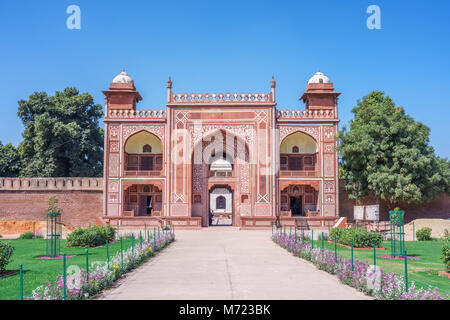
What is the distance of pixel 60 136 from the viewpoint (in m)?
30.3

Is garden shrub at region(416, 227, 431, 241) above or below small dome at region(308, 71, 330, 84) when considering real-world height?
below

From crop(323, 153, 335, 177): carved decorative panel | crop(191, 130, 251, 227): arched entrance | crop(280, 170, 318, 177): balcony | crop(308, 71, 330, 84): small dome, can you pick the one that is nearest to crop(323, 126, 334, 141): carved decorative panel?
crop(323, 153, 335, 177): carved decorative panel

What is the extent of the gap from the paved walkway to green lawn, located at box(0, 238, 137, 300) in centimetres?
169

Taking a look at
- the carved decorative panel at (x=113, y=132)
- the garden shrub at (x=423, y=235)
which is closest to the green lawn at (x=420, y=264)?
the garden shrub at (x=423, y=235)

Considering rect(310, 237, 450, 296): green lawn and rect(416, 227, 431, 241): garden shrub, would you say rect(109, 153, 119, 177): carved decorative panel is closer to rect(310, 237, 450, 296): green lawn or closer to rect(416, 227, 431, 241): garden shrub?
rect(310, 237, 450, 296): green lawn

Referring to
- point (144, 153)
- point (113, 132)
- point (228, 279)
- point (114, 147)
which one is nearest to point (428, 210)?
point (144, 153)

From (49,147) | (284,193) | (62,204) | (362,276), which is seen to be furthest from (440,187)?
(49,147)

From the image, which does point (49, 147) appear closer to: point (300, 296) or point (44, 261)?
point (44, 261)

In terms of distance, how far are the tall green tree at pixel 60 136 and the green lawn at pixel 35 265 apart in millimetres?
14431

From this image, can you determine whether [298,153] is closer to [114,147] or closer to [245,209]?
[245,209]

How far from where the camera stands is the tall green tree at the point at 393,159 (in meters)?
22.8

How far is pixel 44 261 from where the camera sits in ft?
39.7

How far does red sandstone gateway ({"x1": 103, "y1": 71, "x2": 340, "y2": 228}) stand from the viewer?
25484 mm
